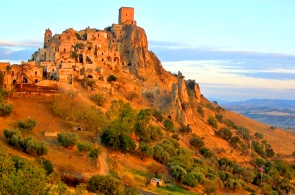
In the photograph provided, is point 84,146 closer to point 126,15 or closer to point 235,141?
point 235,141

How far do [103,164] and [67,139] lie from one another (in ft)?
11.3

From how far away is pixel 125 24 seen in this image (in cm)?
7606

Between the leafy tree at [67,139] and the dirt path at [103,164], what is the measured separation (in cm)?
253

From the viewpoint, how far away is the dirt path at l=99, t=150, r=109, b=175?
38.3 meters

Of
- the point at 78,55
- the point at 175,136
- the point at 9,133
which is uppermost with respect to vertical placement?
the point at 78,55

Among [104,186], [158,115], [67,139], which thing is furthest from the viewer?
[158,115]

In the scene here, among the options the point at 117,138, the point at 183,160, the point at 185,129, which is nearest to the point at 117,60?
the point at 185,129

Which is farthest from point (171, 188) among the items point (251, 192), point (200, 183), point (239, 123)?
point (239, 123)

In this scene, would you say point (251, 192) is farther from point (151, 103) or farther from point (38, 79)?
point (38, 79)

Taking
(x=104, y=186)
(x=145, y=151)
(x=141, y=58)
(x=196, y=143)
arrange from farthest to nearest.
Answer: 1. (x=141, y=58)
2. (x=196, y=143)
3. (x=145, y=151)
4. (x=104, y=186)

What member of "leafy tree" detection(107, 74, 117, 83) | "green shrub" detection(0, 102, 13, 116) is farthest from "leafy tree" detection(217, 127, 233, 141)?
"green shrub" detection(0, 102, 13, 116)

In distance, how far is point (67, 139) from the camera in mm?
40531

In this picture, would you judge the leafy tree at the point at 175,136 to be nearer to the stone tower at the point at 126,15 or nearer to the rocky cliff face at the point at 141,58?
the rocky cliff face at the point at 141,58

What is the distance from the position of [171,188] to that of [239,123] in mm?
52144
